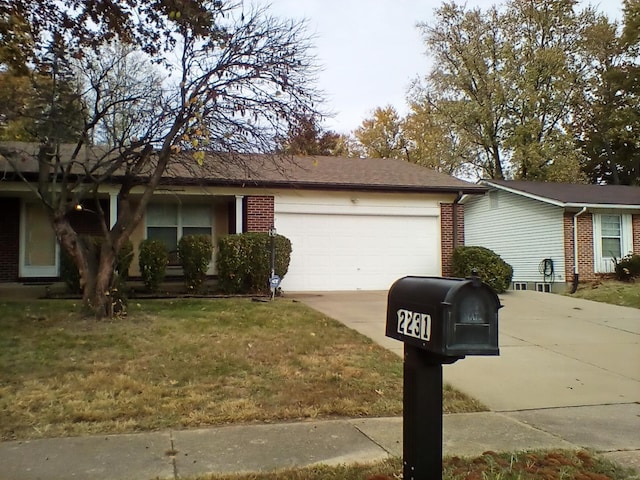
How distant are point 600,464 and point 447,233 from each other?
11373mm

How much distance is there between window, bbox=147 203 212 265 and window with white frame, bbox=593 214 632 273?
11.5 m

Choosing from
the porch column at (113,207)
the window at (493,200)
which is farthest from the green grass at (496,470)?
the window at (493,200)

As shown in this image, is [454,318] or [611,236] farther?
[611,236]

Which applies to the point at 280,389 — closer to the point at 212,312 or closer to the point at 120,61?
the point at 212,312

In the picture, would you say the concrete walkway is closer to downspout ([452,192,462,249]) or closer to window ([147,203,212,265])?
downspout ([452,192,462,249])

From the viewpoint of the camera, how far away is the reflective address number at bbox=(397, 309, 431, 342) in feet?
7.55

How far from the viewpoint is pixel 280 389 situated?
18.4 ft

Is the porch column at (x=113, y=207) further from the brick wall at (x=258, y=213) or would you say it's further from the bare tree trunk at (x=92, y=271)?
the bare tree trunk at (x=92, y=271)

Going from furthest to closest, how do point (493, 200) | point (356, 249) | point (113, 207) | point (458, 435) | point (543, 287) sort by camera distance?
point (493, 200) → point (543, 287) → point (356, 249) → point (113, 207) → point (458, 435)

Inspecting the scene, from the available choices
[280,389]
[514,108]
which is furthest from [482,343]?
[514,108]

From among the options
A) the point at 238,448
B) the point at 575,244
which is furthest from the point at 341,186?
the point at 238,448

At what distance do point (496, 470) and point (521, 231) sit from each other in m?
15.0

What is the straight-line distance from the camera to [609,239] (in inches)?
643

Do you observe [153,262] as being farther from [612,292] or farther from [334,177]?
[612,292]
